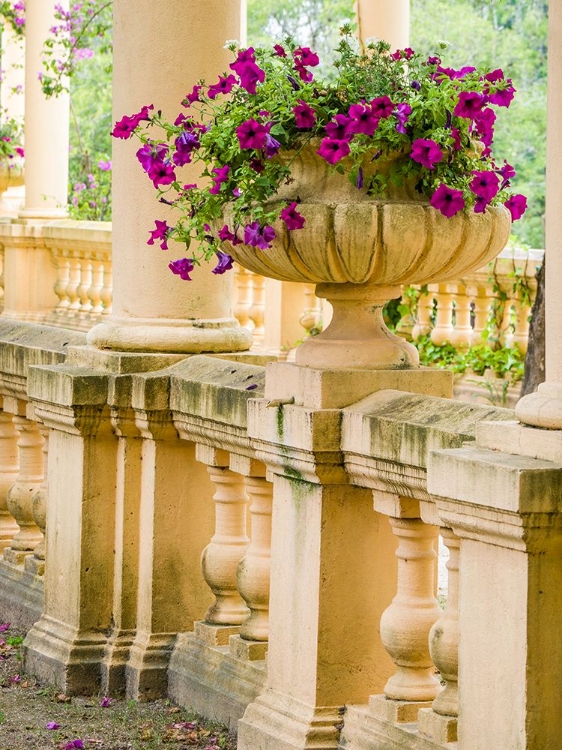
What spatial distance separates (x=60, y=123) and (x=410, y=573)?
1056cm

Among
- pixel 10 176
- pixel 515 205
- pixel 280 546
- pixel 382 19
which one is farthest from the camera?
pixel 10 176

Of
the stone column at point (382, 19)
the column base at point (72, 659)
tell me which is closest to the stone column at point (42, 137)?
the stone column at point (382, 19)

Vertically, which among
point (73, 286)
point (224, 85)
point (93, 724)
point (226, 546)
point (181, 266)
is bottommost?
point (93, 724)

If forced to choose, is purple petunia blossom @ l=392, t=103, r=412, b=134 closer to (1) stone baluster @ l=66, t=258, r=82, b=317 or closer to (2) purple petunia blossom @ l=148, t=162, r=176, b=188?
(2) purple petunia blossom @ l=148, t=162, r=176, b=188

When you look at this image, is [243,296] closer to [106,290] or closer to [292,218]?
[106,290]

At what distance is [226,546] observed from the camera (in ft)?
18.0

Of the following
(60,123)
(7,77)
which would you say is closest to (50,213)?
(60,123)

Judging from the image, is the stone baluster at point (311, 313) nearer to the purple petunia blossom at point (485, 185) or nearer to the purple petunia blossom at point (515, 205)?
the purple petunia blossom at point (515, 205)

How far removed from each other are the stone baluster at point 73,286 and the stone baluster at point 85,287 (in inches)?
1.3

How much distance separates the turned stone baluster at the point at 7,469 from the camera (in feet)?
24.1

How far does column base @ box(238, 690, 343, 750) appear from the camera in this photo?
4688 mm

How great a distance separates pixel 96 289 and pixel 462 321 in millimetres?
3529

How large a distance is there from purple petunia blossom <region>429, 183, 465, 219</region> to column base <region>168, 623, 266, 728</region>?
1730 mm

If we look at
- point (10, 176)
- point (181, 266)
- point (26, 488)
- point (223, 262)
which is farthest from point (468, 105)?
point (10, 176)
